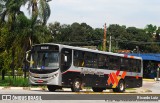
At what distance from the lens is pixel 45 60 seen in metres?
26.9

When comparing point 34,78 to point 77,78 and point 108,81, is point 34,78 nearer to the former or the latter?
point 77,78

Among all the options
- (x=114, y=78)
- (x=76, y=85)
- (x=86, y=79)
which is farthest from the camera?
(x=114, y=78)

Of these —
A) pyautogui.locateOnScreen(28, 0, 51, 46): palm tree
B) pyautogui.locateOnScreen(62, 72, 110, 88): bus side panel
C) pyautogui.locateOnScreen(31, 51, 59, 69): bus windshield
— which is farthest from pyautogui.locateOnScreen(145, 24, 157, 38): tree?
pyautogui.locateOnScreen(31, 51, 59, 69): bus windshield

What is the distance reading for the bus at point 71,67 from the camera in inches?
Result: 1049

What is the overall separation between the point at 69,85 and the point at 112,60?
5541 millimetres

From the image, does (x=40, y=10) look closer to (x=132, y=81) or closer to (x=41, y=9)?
(x=41, y=9)

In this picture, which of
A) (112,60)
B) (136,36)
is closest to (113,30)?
(136,36)

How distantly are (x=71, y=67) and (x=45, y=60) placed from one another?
67.5 inches

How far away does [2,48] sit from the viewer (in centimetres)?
4266

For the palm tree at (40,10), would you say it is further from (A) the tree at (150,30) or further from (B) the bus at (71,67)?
(A) the tree at (150,30)

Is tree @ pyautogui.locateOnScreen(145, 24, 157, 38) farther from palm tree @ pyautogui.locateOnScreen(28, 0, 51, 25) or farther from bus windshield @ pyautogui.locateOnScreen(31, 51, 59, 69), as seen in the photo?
bus windshield @ pyautogui.locateOnScreen(31, 51, 59, 69)

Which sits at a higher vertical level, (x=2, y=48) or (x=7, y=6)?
(x=7, y=6)

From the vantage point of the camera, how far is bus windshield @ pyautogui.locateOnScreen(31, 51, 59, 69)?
26609 millimetres

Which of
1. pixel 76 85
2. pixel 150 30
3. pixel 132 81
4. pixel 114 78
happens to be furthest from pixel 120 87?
pixel 150 30
